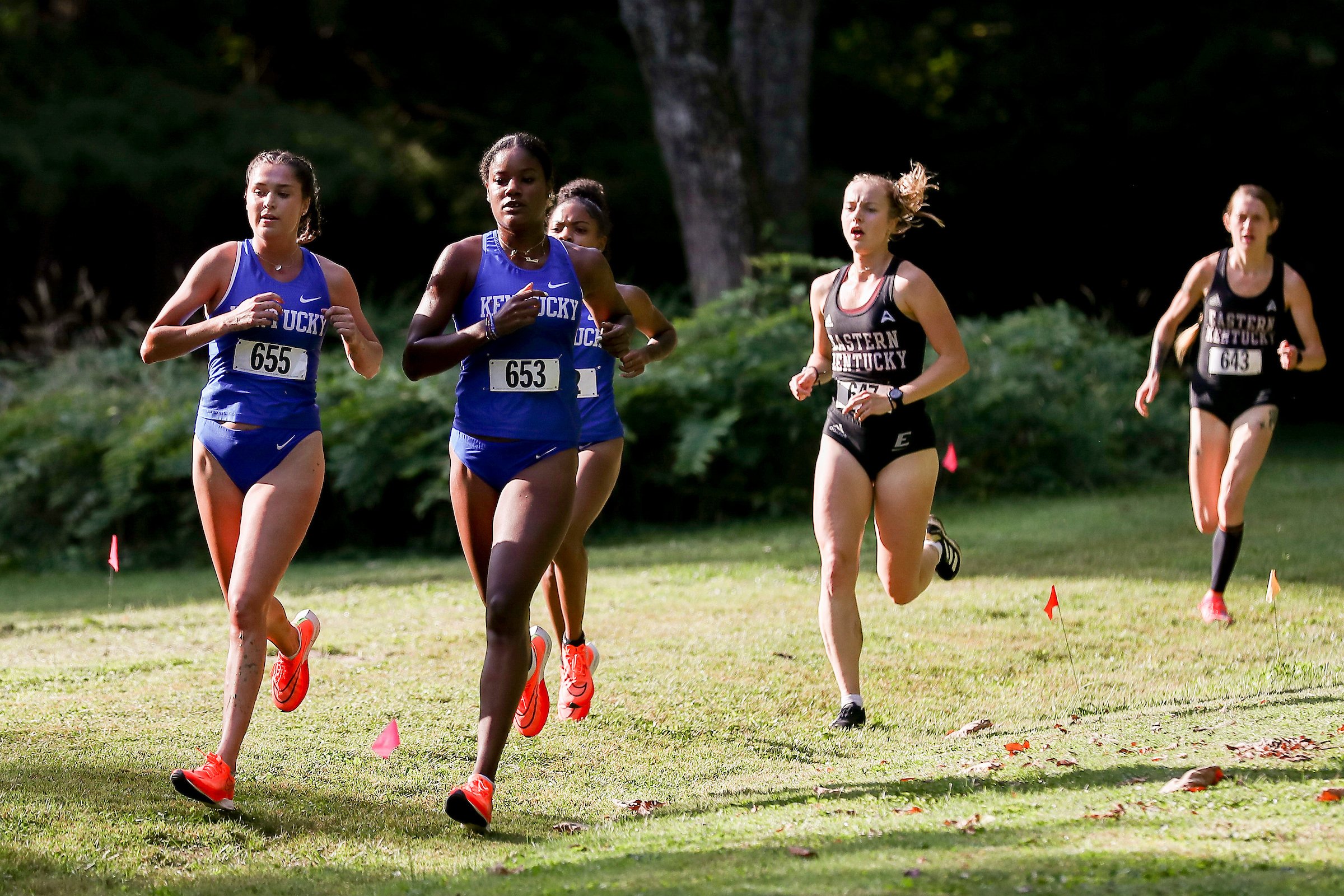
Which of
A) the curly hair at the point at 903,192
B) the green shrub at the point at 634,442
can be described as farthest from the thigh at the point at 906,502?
the green shrub at the point at 634,442

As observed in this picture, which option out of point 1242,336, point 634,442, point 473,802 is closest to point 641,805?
point 473,802

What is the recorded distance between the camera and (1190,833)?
4117 mm

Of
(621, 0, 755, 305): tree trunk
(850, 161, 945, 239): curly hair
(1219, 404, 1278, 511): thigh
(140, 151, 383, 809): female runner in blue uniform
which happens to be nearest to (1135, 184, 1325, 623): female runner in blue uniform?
(1219, 404, 1278, 511): thigh

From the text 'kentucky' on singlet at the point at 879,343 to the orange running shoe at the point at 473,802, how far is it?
7.85ft

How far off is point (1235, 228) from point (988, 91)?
45.3 feet

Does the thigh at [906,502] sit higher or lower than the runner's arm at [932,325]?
lower

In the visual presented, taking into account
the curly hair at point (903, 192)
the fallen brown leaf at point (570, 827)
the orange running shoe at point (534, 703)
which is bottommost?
the fallen brown leaf at point (570, 827)

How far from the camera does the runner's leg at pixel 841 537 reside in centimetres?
610

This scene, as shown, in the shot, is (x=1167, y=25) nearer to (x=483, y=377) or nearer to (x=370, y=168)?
(x=370, y=168)

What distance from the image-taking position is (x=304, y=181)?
5473 millimetres

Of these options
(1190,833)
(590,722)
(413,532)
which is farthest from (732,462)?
(1190,833)

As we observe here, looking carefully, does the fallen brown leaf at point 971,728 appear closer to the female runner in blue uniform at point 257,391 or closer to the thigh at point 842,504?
the thigh at point 842,504

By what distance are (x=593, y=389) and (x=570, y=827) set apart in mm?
2297

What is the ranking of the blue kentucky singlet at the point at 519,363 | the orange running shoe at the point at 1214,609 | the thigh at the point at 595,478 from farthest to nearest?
the orange running shoe at the point at 1214,609 < the thigh at the point at 595,478 < the blue kentucky singlet at the point at 519,363
